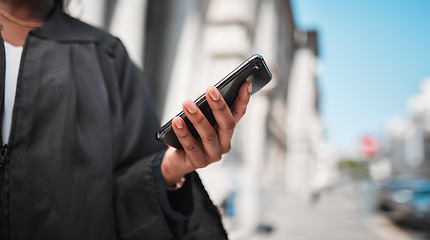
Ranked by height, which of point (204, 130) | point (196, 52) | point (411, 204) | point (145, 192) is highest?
point (411, 204)

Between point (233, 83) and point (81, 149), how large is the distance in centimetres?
49

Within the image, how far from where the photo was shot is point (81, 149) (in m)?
1.14

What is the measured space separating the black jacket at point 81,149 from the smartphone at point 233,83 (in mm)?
242

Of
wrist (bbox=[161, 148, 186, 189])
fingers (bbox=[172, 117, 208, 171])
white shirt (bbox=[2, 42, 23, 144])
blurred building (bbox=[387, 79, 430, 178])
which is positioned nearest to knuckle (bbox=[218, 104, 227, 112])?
fingers (bbox=[172, 117, 208, 171])

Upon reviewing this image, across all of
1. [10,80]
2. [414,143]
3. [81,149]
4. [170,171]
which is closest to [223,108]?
[170,171]

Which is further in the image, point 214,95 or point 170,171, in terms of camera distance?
point 170,171

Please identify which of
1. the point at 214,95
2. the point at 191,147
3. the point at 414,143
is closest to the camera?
the point at 214,95

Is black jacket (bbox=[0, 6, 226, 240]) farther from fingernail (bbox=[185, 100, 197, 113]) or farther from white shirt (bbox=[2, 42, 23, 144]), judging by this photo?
fingernail (bbox=[185, 100, 197, 113])

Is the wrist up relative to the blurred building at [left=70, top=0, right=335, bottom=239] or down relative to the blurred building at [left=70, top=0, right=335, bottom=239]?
down

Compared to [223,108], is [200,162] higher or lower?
lower

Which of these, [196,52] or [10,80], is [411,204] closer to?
[196,52]

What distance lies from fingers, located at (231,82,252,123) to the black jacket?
351mm

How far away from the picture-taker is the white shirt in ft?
3.49

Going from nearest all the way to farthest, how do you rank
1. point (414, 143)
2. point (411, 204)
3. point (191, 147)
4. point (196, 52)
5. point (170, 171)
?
1. point (191, 147)
2. point (170, 171)
3. point (196, 52)
4. point (411, 204)
5. point (414, 143)
